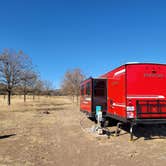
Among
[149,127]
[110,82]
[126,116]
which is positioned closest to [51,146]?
[126,116]

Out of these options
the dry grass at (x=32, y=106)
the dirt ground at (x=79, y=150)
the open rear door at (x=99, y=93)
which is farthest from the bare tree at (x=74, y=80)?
the dirt ground at (x=79, y=150)

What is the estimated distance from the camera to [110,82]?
32.4ft

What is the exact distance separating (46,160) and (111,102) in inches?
200

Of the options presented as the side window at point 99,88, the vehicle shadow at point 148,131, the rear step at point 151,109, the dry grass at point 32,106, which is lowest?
the dry grass at point 32,106

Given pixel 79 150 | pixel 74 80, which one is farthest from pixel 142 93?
pixel 74 80

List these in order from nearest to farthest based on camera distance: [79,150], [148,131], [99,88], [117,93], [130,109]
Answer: [79,150] → [130,109] → [117,93] → [148,131] → [99,88]

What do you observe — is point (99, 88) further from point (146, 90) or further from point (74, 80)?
point (74, 80)

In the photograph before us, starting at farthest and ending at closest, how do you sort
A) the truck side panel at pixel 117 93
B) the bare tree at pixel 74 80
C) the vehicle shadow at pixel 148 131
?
the bare tree at pixel 74 80
the vehicle shadow at pixel 148 131
the truck side panel at pixel 117 93

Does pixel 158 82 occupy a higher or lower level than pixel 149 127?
higher

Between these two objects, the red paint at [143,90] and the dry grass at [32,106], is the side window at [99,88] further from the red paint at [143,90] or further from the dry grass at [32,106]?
the dry grass at [32,106]

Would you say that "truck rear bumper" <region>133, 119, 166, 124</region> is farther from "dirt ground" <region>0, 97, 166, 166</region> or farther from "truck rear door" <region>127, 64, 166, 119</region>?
"dirt ground" <region>0, 97, 166, 166</region>

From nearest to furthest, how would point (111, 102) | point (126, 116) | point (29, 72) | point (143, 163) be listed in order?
point (143, 163) → point (126, 116) → point (111, 102) → point (29, 72)

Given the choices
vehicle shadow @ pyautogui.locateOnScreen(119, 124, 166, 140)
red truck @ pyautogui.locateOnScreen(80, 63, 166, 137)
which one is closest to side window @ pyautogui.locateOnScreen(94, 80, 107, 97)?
vehicle shadow @ pyautogui.locateOnScreen(119, 124, 166, 140)

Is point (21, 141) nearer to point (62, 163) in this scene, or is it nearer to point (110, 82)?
point (62, 163)
